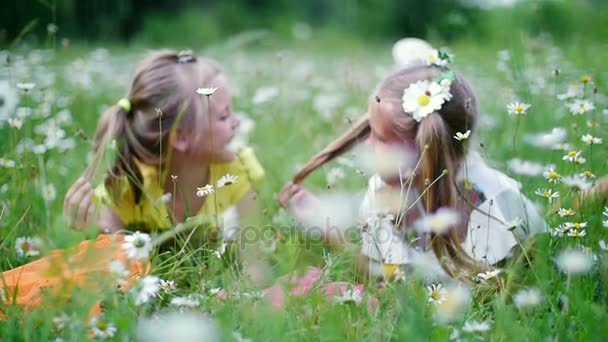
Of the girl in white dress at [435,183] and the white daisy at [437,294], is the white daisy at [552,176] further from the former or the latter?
the white daisy at [437,294]

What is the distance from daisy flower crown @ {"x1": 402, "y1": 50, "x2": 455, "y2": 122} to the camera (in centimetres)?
154

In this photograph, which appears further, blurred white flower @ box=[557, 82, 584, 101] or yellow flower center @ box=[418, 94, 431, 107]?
blurred white flower @ box=[557, 82, 584, 101]

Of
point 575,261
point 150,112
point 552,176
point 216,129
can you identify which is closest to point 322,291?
point 575,261

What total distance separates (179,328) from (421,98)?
0.77m

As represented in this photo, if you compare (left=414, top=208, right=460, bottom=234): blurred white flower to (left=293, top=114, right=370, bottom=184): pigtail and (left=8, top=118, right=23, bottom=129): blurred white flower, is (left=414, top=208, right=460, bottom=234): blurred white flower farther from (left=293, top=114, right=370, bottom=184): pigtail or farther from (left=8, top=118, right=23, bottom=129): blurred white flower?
(left=8, top=118, right=23, bottom=129): blurred white flower

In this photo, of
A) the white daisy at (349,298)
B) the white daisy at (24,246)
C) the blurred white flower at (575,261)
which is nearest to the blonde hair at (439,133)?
the blurred white flower at (575,261)

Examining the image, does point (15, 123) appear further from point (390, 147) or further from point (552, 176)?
point (552, 176)

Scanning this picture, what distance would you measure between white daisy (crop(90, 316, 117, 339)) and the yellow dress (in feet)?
0.19

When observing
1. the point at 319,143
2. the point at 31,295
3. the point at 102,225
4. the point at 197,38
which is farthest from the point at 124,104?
the point at 197,38

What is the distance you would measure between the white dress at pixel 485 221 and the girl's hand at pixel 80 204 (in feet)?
2.12

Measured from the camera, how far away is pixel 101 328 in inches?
45.8

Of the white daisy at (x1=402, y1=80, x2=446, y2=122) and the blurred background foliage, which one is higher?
the white daisy at (x1=402, y1=80, x2=446, y2=122)

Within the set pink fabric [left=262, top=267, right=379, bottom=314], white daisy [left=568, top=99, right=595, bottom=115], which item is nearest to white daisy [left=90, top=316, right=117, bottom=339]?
pink fabric [left=262, top=267, right=379, bottom=314]

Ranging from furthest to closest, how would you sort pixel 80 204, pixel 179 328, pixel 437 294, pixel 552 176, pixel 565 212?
pixel 80 204
pixel 552 176
pixel 565 212
pixel 437 294
pixel 179 328
